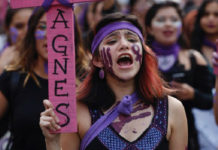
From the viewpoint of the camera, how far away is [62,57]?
228cm

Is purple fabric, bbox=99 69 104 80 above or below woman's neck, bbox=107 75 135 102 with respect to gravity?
above

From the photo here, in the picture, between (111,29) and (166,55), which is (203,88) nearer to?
(166,55)

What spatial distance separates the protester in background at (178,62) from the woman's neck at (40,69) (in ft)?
3.38

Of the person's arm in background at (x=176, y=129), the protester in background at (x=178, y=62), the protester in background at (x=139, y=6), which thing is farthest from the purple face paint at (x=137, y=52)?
the protester in background at (x=139, y=6)

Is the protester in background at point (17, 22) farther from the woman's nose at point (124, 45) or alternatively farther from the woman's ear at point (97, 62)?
the woman's nose at point (124, 45)

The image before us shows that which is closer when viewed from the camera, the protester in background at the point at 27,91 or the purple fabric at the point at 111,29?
the purple fabric at the point at 111,29

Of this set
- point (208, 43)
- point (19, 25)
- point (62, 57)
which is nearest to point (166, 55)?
point (208, 43)

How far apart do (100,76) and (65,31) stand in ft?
1.73

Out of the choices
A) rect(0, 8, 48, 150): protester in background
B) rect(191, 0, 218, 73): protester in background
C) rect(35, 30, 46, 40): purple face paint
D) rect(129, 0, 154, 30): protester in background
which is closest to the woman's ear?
rect(0, 8, 48, 150): protester in background

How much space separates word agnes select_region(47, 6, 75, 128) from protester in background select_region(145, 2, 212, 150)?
1.48 m

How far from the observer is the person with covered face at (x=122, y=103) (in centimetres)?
236

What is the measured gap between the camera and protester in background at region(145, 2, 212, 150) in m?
3.78

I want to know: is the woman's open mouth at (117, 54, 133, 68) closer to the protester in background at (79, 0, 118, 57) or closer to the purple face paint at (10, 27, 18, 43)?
the protester in background at (79, 0, 118, 57)

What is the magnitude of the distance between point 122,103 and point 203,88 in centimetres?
174
